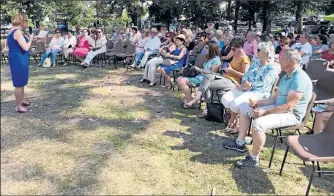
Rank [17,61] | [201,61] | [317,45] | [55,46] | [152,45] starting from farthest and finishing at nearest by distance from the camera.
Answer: [55,46] < [152,45] < [317,45] < [201,61] < [17,61]

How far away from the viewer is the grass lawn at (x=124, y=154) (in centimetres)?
335

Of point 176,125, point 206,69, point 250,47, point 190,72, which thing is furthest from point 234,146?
point 250,47

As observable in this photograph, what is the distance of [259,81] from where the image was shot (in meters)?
4.43

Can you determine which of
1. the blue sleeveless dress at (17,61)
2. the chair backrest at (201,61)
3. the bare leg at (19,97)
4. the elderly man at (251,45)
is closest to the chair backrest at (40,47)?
the bare leg at (19,97)

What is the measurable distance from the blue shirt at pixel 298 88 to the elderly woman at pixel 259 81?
0.53 meters

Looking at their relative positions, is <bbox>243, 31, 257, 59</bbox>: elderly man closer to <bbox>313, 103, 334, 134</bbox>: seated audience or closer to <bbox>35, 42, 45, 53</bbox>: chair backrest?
<bbox>313, 103, 334, 134</bbox>: seated audience

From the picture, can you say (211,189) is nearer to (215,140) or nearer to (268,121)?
(268,121)

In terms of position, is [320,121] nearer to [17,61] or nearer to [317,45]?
[17,61]

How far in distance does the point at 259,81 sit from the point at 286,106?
851mm

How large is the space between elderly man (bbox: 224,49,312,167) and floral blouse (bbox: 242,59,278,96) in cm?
50

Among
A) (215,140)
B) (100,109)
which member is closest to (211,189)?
(215,140)

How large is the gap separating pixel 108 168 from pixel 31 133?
1623 mm

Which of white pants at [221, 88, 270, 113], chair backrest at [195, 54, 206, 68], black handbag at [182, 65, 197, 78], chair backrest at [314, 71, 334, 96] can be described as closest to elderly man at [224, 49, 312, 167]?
white pants at [221, 88, 270, 113]

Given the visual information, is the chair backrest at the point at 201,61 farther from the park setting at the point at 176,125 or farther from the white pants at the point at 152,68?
the white pants at the point at 152,68
